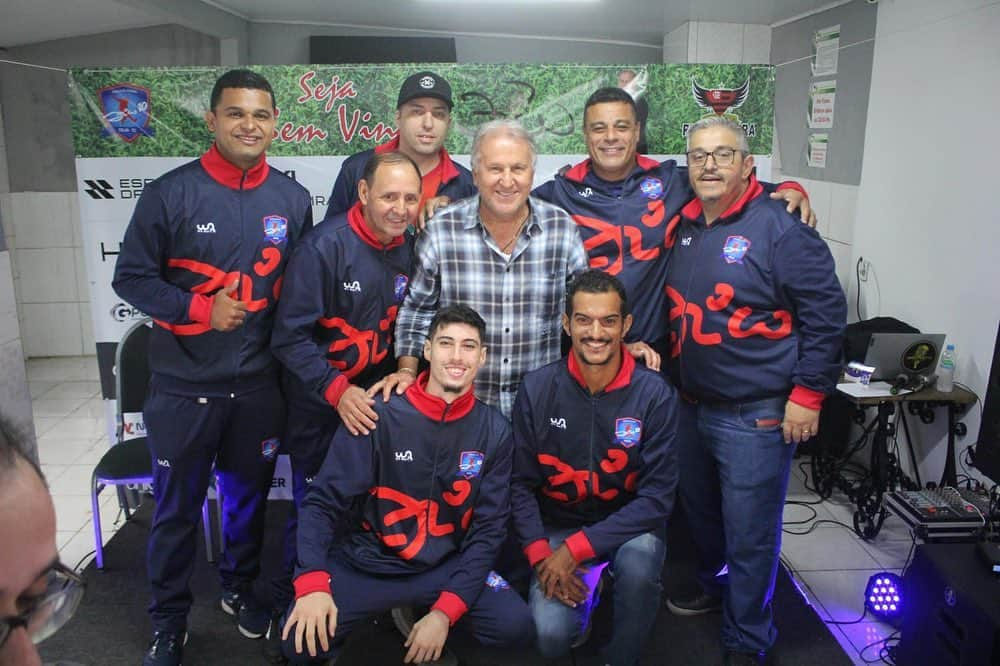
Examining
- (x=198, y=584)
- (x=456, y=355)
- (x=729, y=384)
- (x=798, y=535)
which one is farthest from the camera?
(x=798, y=535)

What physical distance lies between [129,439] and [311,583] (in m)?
1.74

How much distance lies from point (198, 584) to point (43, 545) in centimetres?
268

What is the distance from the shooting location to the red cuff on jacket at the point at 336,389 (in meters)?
2.45

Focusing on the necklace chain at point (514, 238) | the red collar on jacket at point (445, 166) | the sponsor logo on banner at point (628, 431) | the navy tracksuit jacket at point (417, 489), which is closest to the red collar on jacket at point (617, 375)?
the sponsor logo on banner at point (628, 431)

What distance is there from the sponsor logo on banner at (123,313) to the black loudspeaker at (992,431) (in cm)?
356

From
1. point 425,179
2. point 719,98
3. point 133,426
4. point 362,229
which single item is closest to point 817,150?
point 719,98

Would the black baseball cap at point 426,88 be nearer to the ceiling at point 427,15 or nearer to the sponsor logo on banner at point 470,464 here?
the sponsor logo on banner at point 470,464

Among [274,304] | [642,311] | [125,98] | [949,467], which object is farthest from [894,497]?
[125,98]

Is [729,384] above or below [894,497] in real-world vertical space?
above

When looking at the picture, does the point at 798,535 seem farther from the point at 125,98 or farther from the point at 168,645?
the point at 125,98

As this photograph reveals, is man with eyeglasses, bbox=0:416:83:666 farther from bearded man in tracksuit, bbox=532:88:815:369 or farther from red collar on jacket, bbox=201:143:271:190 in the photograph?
bearded man in tracksuit, bbox=532:88:815:369

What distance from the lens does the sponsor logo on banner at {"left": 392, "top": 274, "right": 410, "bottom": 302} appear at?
262 centimetres

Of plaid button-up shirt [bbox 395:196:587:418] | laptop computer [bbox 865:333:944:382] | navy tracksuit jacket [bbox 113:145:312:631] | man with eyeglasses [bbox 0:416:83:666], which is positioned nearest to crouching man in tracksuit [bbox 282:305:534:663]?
plaid button-up shirt [bbox 395:196:587:418]

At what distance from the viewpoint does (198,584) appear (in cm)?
309
